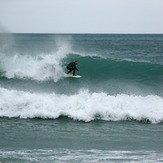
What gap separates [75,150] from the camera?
12258 millimetres

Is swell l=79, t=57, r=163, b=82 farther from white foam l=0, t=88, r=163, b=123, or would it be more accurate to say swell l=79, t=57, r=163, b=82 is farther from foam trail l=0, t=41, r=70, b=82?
white foam l=0, t=88, r=163, b=123

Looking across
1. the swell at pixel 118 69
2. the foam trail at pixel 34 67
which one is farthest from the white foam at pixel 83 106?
the swell at pixel 118 69

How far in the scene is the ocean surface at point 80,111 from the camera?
39.7 feet

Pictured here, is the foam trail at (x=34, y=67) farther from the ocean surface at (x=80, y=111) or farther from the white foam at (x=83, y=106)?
the white foam at (x=83, y=106)

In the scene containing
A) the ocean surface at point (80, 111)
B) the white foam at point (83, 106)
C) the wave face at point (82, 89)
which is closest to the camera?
the ocean surface at point (80, 111)

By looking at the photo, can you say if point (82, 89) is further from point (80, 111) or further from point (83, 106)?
point (80, 111)

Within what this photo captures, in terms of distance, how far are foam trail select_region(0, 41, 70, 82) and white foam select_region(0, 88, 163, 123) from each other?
4.33 m

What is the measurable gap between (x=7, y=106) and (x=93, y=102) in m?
3.92

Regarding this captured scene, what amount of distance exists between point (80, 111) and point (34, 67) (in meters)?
8.74

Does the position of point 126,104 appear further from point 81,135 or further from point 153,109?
point 81,135

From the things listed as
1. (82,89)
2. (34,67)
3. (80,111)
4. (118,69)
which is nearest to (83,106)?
(80,111)

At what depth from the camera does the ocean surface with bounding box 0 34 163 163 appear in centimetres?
1211

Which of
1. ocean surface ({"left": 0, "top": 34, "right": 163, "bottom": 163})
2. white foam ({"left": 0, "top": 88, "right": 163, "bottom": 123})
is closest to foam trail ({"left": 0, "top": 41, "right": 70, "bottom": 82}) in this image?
ocean surface ({"left": 0, "top": 34, "right": 163, "bottom": 163})

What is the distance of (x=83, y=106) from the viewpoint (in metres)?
17.4
